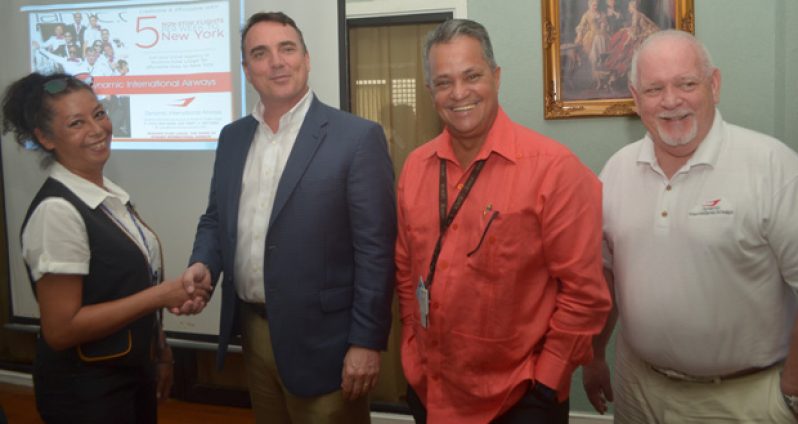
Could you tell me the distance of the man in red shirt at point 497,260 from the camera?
1.35 metres

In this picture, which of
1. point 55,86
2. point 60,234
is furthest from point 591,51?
point 60,234

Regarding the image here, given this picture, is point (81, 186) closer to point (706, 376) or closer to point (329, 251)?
point (329, 251)

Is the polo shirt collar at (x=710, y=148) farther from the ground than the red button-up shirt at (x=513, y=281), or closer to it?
farther from the ground

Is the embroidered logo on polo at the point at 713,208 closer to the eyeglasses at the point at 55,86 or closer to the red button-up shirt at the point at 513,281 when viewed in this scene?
the red button-up shirt at the point at 513,281

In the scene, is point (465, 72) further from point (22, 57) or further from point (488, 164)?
point (22, 57)

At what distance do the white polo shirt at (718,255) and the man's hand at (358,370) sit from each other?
0.76 metres

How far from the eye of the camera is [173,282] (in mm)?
1742

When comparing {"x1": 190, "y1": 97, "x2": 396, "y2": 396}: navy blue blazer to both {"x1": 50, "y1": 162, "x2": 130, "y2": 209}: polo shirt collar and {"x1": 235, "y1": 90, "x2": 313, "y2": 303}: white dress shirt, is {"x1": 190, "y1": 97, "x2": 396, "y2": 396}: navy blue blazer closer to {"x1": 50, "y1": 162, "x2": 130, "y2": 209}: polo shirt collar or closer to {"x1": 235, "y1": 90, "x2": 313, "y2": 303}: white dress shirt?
{"x1": 235, "y1": 90, "x2": 313, "y2": 303}: white dress shirt

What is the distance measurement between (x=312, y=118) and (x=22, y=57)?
2201mm

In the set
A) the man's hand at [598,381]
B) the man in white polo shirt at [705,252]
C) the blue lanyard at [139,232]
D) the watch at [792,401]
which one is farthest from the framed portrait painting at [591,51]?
the blue lanyard at [139,232]

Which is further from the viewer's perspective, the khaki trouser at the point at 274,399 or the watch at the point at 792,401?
the khaki trouser at the point at 274,399

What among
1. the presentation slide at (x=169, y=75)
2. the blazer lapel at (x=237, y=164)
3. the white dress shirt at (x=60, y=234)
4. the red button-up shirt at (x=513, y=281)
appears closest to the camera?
the red button-up shirt at (x=513, y=281)

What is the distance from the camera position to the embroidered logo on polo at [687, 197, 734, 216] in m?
1.46

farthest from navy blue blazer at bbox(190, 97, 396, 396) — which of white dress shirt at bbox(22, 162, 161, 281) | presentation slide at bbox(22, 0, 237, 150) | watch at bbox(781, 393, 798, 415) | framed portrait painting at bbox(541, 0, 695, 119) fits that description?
framed portrait painting at bbox(541, 0, 695, 119)
